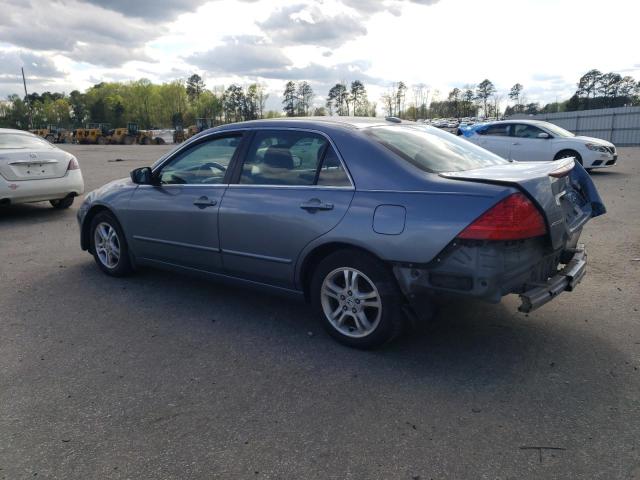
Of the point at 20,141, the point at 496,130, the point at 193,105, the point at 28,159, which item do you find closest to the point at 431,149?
the point at 28,159

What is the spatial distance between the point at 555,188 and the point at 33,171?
8.25m

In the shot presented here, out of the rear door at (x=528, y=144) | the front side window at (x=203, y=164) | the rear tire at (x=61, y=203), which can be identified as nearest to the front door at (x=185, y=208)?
the front side window at (x=203, y=164)

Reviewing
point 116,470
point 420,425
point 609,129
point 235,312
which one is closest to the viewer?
point 116,470

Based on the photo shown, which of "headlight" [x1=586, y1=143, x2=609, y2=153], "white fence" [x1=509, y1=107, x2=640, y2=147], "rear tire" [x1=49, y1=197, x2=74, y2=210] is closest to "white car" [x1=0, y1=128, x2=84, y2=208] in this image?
"rear tire" [x1=49, y1=197, x2=74, y2=210]

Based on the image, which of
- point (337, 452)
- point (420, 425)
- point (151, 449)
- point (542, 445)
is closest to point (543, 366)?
point (542, 445)

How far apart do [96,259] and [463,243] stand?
4187mm

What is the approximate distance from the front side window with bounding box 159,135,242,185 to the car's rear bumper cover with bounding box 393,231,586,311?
A: 6.32 feet

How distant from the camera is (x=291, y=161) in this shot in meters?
4.07

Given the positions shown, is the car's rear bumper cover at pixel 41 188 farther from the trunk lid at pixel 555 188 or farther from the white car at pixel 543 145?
the white car at pixel 543 145

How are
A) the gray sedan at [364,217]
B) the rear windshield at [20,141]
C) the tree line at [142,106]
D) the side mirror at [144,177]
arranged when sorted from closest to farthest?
1. the gray sedan at [364,217]
2. the side mirror at [144,177]
3. the rear windshield at [20,141]
4. the tree line at [142,106]

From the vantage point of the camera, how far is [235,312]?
14.9 feet

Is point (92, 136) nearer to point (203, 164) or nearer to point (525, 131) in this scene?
point (525, 131)

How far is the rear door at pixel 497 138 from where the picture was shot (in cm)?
1414

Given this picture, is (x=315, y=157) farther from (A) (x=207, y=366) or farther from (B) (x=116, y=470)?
(B) (x=116, y=470)
